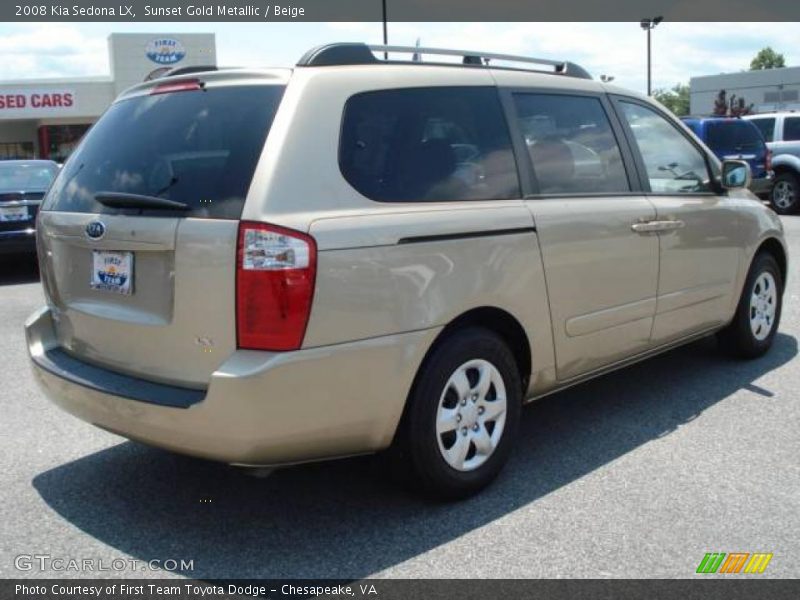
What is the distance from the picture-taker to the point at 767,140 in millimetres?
17172

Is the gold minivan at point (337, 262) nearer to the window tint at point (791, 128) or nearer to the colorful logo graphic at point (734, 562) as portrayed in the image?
the colorful logo graphic at point (734, 562)

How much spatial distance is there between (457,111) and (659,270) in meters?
1.60

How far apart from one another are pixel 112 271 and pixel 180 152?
551 millimetres

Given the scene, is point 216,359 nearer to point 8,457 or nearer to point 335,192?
point 335,192

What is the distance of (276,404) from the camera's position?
9.74ft

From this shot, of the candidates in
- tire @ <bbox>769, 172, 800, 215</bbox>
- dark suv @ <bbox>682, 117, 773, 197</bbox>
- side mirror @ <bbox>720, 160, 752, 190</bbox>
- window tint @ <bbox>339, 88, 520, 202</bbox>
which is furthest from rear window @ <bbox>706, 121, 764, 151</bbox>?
window tint @ <bbox>339, 88, 520, 202</bbox>

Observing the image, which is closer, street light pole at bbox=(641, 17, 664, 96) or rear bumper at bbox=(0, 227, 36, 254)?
rear bumper at bbox=(0, 227, 36, 254)

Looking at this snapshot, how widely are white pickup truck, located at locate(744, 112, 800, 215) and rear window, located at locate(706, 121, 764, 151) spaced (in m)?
1.05

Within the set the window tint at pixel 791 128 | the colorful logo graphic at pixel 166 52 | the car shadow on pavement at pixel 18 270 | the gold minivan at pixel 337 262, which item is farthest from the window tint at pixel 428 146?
the colorful logo graphic at pixel 166 52

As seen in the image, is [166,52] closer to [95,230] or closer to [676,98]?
[95,230]

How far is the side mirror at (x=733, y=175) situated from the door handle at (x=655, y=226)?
0.70 m

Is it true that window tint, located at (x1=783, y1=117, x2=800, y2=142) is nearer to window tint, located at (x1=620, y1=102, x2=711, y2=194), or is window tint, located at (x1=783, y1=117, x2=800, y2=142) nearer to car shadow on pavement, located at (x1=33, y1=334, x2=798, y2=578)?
window tint, located at (x1=620, y1=102, x2=711, y2=194)

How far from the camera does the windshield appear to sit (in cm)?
1071

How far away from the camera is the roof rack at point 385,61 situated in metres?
3.38
